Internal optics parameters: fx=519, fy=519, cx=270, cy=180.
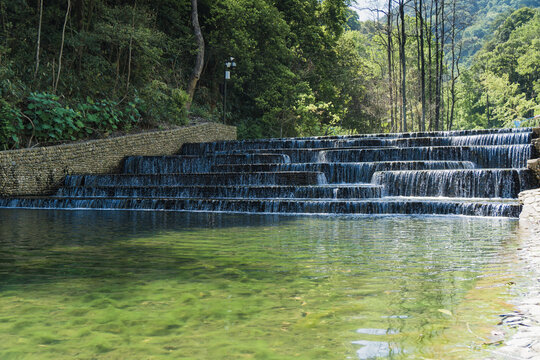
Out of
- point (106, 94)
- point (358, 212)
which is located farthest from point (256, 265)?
point (106, 94)

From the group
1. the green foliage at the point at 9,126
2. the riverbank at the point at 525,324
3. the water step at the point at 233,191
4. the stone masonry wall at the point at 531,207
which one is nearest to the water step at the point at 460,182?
the water step at the point at 233,191

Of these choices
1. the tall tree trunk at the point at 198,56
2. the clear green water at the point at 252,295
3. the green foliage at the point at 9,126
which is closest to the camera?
the clear green water at the point at 252,295

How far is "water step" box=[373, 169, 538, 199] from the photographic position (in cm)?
1173

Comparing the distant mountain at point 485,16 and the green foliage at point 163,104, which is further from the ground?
the distant mountain at point 485,16

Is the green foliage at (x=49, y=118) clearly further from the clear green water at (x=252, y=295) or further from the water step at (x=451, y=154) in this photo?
the clear green water at (x=252, y=295)

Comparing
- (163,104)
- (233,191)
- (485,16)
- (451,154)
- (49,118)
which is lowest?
(233,191)

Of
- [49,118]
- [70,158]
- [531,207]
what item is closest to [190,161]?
[70,158]

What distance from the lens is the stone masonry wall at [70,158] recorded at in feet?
45.7

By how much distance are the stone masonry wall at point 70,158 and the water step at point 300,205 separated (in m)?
1.41

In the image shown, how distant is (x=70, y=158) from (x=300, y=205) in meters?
8.42

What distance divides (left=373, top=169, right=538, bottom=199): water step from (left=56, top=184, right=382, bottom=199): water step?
69 centimetres

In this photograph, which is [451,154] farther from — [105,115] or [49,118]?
[49,118]

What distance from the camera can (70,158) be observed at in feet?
51.5

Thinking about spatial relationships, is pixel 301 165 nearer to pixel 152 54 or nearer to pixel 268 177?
pixel 268 177
